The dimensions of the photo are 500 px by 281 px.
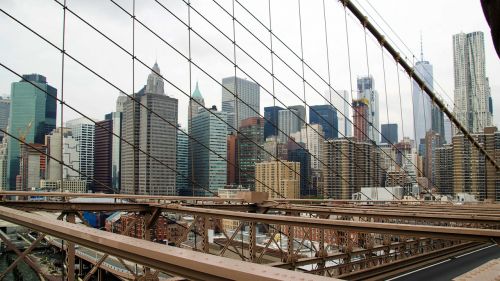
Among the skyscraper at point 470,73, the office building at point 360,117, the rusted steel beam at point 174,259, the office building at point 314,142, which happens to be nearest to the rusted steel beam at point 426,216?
the rusted steel beam at point 174,259

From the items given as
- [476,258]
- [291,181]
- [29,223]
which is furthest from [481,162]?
[29,223]

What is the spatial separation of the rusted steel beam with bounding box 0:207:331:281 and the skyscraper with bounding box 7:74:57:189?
1064 cm

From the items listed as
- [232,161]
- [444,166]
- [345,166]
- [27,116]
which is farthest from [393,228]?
[444,166]

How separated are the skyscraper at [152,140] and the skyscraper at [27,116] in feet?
7.60

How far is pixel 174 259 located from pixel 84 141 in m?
12.4

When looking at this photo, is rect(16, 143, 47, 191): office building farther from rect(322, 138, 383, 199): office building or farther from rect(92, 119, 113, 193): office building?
rect(322, 138, 383, 199): office building

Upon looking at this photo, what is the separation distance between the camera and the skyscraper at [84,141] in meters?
12.5

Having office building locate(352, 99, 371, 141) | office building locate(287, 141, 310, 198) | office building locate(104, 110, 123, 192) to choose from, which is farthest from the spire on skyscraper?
office building locate(352, 99, 371, 141)

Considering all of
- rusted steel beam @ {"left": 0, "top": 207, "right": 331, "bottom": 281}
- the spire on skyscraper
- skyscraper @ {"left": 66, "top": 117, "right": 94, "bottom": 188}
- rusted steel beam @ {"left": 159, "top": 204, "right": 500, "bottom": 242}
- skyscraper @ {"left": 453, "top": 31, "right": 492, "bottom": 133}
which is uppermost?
skyscraper @ {"left": 453, "top": 31, "right": 492, "bottom": 133}

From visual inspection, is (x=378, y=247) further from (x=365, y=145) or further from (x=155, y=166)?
(x=365, y=145)

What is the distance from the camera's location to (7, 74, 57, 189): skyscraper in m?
12.1

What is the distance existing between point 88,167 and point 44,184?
4.92ft

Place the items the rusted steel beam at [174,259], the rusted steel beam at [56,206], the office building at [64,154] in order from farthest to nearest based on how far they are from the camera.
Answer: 1. the office building at [64,154]
2. the rusted steel beam at [56,206]
3. the rusted steel beam at [174,259]

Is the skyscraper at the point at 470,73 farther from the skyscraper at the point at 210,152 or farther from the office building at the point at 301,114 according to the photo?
the skyscraper at the point at 210,152
